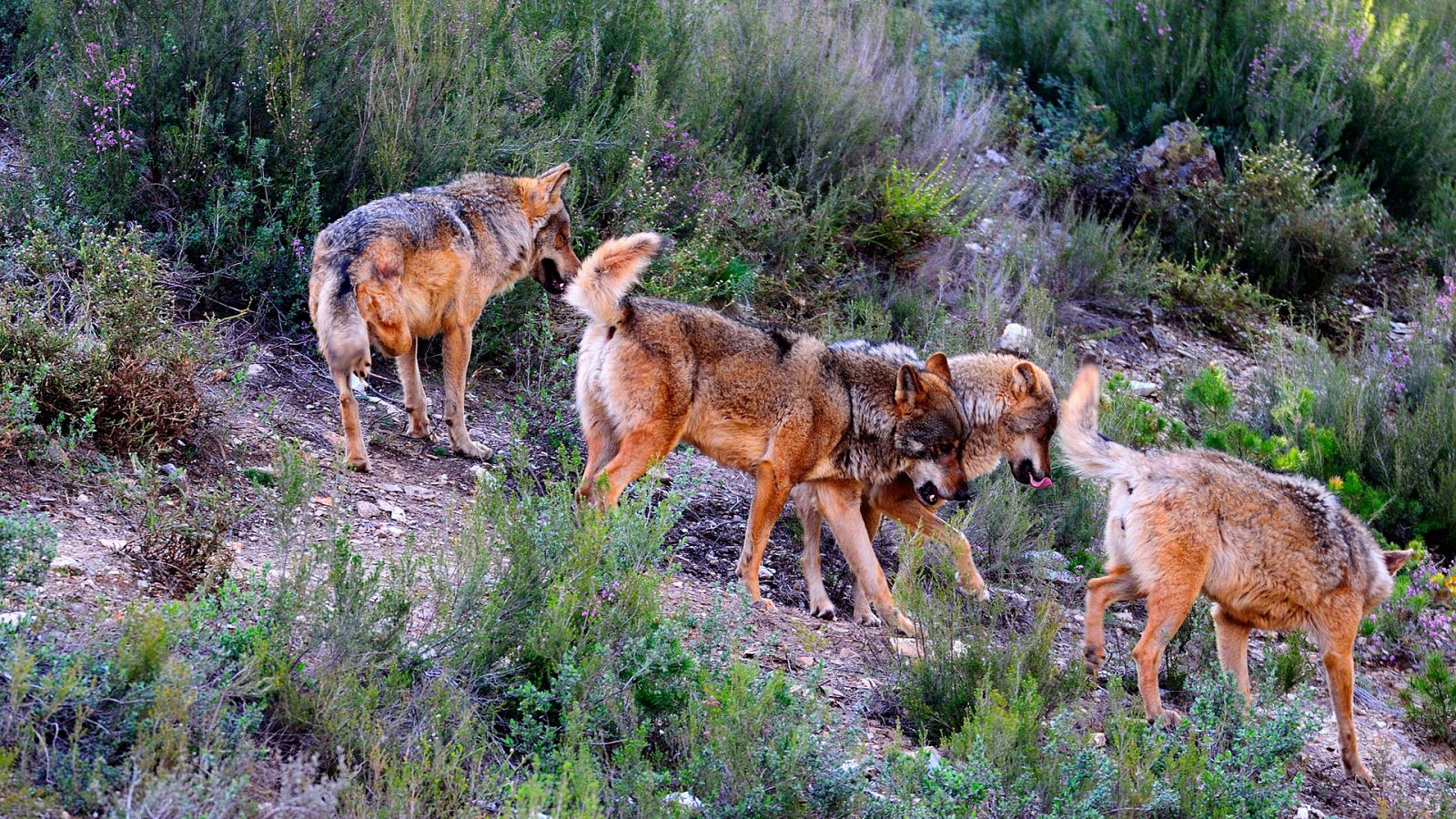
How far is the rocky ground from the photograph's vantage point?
5465mm

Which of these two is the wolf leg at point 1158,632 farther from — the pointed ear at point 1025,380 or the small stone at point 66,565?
the small stone at point 66,565

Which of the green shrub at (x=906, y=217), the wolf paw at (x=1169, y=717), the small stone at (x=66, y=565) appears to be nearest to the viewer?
the small stone at (x=66, y=565)

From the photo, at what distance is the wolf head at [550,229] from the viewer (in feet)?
26.5

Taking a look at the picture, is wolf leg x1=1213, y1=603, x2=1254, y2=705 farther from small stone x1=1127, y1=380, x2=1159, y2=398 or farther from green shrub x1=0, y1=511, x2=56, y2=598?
green shrub x1=0, y1=511, x2=56, y2=598

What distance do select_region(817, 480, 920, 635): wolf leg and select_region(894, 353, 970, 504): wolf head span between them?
38 cm

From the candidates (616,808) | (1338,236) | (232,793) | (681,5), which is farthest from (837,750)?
(1338,236)

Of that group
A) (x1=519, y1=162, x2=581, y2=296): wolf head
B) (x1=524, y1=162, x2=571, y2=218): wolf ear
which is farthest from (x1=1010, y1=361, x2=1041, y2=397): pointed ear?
(x1=524, y1=162, x2=571, y2=218): wolf ear

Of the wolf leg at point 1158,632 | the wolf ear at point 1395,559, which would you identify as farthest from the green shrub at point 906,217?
the wolf leg at point 1158,632

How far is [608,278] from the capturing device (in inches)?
260

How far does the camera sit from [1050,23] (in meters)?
14.3

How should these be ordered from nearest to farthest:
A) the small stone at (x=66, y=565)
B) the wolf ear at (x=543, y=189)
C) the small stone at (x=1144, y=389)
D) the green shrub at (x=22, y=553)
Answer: the green shrub at (x=22, y=553), the small stone at (x=66, y=565), the wolf ear at (x=543, y=189), the small stone at (x=1144, y=389)

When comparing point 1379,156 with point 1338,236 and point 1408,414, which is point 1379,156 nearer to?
point 1338,236

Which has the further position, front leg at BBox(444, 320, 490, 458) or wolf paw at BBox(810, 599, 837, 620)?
front leg at BBox(444, 320, 490, 458)

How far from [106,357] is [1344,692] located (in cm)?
621
